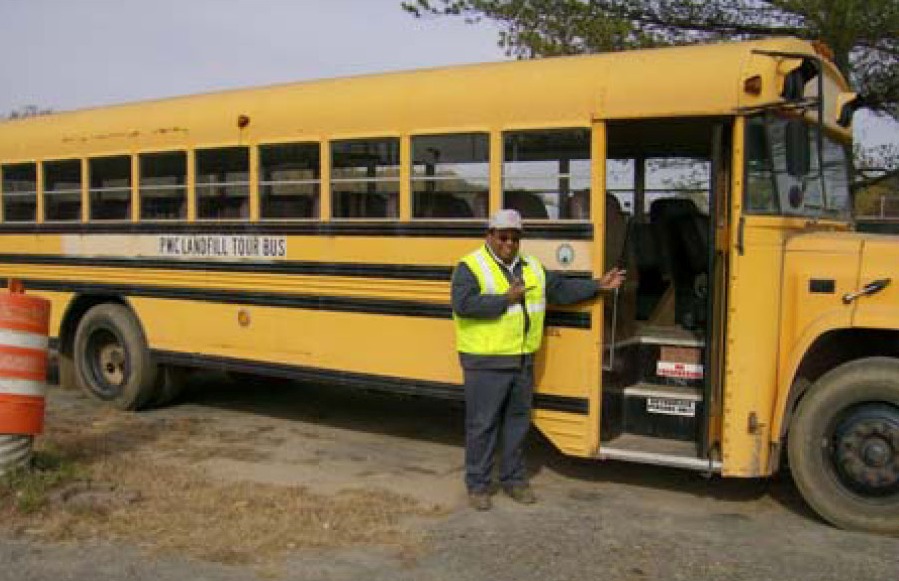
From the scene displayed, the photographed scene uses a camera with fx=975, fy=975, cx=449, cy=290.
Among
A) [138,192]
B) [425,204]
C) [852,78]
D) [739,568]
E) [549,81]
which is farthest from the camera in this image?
[852,78]

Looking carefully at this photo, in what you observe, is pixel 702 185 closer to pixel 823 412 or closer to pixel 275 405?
pixel 823 412

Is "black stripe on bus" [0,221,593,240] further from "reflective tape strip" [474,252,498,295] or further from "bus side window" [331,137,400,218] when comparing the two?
"reflective tape strip" [474,252,498,295]

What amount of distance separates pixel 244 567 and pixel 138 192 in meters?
4.11

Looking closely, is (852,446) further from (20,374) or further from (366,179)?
(20,374)

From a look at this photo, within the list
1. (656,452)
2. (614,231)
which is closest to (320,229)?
(614,231)

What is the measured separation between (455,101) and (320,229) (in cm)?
135

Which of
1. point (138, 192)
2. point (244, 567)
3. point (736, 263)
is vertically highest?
point (138, 192)

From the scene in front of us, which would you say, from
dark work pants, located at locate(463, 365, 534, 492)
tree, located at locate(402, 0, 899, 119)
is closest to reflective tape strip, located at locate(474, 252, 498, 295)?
dark work pants, located at locate(463, 365, 534, 492)

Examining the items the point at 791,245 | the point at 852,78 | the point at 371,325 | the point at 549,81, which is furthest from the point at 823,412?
the point at 852,78

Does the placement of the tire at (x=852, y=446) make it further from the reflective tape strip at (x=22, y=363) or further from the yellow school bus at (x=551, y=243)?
the reflective tape strip at (x=22, y=363)

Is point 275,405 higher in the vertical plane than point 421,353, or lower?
lower

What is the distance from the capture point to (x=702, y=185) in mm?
6152

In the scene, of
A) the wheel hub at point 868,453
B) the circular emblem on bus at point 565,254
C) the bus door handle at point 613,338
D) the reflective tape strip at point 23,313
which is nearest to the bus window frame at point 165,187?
the reflective tape strip at point 23,313

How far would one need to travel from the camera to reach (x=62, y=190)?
27.3 ft
